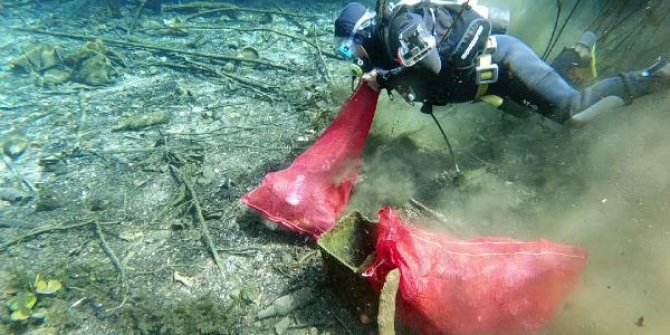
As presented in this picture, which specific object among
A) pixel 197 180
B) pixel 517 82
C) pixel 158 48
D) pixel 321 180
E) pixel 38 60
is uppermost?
pixel 517 82

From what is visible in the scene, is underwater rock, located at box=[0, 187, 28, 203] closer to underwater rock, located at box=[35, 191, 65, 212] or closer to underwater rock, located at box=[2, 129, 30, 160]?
underwater rock, located at box=[35, 191, 65, 212]

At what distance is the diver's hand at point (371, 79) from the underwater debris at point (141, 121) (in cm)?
365

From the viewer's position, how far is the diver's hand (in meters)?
3.21

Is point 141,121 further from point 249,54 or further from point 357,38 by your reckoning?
point 357,38

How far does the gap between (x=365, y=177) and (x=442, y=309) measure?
196cm

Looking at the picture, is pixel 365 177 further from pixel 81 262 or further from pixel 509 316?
pixel 81 262

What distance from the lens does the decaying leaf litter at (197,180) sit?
3.08 meters

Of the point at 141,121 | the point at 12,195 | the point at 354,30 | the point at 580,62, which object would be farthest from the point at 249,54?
the point at 580,62

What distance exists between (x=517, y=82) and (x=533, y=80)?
13cm

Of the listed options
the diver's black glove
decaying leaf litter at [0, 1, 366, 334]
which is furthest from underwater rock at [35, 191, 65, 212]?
the diver's black glove

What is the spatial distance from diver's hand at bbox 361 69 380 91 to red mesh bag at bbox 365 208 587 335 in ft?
4.55

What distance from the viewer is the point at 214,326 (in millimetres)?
2834

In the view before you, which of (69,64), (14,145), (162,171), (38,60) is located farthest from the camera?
(38,60)

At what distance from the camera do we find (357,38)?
324 cm
